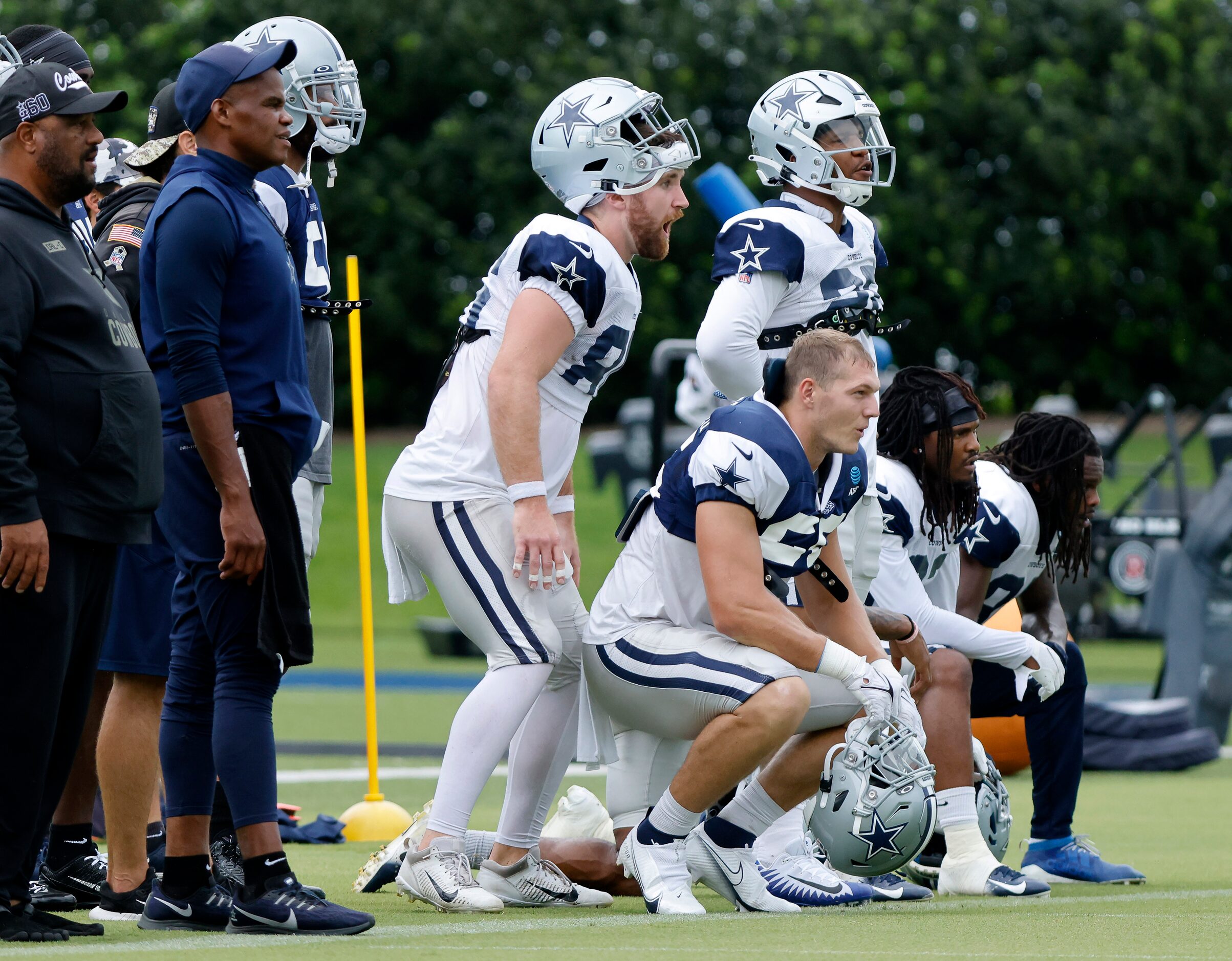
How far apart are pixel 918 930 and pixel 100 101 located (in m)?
2.63

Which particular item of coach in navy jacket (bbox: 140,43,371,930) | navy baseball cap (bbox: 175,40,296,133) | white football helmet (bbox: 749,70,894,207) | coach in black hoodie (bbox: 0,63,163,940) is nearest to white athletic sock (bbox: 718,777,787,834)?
coach in navy jacket (bbox: 140,43,371,930)

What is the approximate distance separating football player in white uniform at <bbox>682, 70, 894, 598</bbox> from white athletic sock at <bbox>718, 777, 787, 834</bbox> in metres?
0.79

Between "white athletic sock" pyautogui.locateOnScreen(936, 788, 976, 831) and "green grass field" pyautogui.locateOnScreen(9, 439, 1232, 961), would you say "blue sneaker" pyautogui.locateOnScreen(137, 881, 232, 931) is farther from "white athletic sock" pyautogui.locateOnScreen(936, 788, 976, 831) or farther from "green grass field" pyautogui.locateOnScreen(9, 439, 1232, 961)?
"white athletic sock" pyautogui.locateOnScreen(936, 788, 976, 831)

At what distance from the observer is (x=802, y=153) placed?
18.1ft

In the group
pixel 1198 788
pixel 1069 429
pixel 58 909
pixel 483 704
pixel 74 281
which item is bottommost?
pixel 1198 788

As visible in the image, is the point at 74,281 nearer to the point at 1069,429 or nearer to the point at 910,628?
the point at 910,628

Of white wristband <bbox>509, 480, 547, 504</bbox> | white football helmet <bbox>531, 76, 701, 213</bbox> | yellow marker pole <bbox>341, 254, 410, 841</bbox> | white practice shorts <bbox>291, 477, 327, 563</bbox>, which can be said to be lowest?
yellow marker pole <bbox>341, 254, 410, 841</bbox>

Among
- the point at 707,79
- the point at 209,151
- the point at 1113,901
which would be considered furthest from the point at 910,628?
the point at 707,79

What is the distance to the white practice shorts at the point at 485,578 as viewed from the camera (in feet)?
15.1

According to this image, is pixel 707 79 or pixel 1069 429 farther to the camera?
pixel 707 79

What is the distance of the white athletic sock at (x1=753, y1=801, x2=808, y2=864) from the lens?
5105 millimetres

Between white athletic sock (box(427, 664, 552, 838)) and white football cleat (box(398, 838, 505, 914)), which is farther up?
white athletic sock (box(427, 664, 552, 838))

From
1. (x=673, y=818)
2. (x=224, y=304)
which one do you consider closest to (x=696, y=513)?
(x=673, y=818)

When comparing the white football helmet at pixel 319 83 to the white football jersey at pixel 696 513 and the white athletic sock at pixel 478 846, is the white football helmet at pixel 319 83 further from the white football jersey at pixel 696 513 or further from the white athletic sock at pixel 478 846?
the white athletic sock at pixel 478 846
